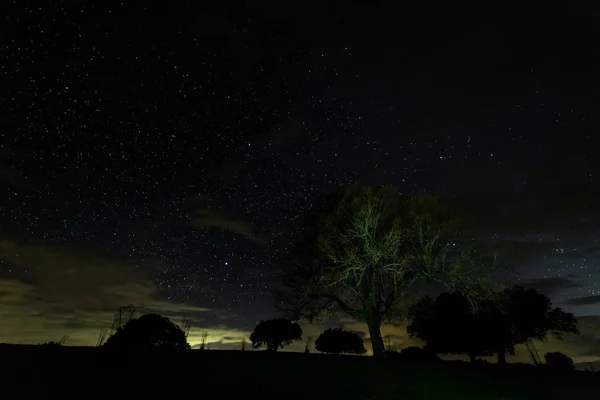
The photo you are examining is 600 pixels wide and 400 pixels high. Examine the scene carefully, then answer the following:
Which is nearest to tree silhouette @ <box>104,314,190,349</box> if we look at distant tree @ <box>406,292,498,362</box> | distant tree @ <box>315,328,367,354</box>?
distant tree @ <box>315,328,367,354</box>

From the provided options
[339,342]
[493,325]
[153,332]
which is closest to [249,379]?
[153,332]

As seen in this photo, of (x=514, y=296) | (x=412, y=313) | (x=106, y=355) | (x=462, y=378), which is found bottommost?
(x=462, y=378)

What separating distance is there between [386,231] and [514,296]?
3365 cm

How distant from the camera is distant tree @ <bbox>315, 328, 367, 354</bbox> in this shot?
5369cm

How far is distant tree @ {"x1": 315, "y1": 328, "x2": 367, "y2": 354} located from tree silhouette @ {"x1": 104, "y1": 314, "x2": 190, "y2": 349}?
1783 cm

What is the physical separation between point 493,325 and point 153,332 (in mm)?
40254

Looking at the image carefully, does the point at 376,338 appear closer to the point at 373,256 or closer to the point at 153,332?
the point at 373,256

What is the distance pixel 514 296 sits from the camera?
5259 centimetres

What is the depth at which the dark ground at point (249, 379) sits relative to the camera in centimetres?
1504

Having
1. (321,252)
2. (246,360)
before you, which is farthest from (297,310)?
(246,360)

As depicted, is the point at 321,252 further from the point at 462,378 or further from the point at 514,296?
the point at 514,296

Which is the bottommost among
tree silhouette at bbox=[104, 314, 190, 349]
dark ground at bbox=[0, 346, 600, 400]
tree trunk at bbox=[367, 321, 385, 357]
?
dark ground at bbox=[0, 346, 600, 400]

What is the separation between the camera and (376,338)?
28.2 metres

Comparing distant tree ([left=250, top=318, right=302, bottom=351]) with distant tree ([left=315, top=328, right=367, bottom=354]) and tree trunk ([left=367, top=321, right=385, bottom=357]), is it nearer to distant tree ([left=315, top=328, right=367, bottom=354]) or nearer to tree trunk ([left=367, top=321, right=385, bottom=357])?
distant tree ([left=315, top=328, right=367, bottom=354])
